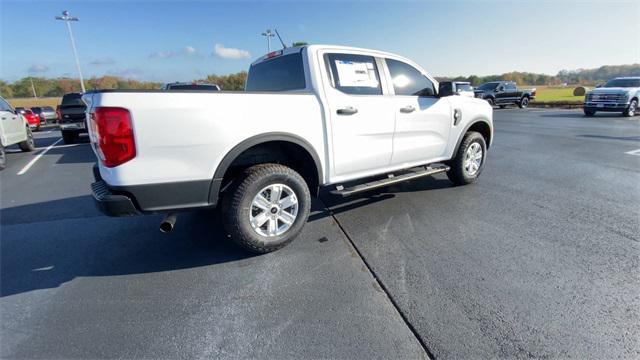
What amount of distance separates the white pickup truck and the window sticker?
0.04ft

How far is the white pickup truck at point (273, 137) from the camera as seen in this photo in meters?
2.32

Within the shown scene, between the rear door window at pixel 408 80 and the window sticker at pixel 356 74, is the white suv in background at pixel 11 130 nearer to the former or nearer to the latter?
the window sticker at pixel 356 74

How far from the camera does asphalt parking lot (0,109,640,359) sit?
1.96 metres

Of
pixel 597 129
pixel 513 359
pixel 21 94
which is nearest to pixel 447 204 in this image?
pixel 513 359

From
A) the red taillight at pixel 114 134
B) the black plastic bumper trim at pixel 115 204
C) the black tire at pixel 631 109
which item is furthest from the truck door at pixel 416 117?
the black tire at pixel 631 109

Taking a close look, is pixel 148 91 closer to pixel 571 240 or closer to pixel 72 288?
pixel 72 288

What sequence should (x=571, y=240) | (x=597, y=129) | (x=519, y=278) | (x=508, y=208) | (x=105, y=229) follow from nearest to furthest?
(x=519, y=278) → (x=571, y=240) → (x=105, y=229) → (x=508, y=208) → (x=597, y=129)

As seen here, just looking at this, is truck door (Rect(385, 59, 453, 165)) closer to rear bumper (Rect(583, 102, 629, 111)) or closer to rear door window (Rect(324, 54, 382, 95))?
rear door window (Rect(324, 54, 382, 95))

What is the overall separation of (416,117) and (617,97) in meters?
17.4

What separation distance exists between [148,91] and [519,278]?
3317 mm

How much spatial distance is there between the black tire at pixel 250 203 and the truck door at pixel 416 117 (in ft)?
4.83

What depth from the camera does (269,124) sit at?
278 centimetres

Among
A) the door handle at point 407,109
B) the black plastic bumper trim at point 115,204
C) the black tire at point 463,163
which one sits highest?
the door handle at point 407,109

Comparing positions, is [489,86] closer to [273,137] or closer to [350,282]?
[273,137]
